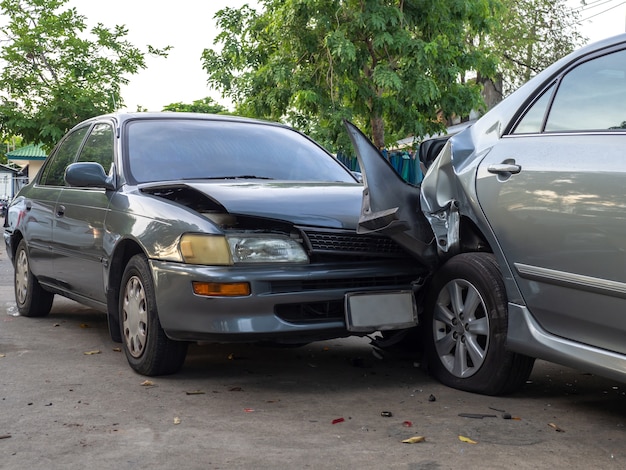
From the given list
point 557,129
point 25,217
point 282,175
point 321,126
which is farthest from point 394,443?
point 321,126

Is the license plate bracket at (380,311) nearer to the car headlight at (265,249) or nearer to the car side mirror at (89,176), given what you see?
the car headlight at (265,249)

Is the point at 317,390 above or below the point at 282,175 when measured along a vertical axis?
below

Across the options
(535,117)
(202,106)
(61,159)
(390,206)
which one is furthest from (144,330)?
(202,106)

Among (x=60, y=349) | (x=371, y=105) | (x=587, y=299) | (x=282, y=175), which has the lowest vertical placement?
(x=60, y=349)

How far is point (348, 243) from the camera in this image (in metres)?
4.88

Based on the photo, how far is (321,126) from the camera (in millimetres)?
18609

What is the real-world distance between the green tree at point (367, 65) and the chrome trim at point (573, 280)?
44.8 ft

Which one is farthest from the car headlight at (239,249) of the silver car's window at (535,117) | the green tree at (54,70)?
the green tree at (54,70)

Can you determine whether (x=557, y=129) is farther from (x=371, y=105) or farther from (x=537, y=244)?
(x=371, y=105)

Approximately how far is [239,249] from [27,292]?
3.50 meters

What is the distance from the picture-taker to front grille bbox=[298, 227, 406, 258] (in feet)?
15.7

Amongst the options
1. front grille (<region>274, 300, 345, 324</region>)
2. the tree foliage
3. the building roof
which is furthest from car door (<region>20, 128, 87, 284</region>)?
the building roof

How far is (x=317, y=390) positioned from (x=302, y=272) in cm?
69

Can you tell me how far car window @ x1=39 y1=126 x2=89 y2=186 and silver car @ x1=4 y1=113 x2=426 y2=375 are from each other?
720 millimetres
